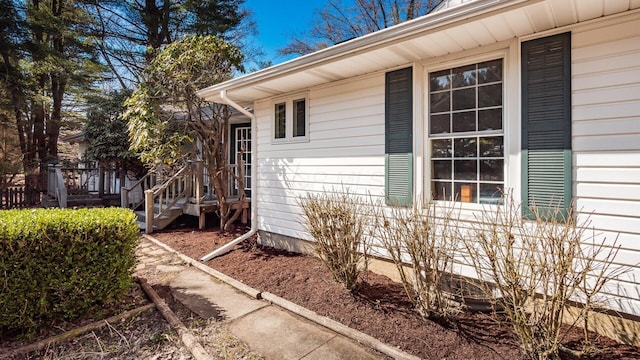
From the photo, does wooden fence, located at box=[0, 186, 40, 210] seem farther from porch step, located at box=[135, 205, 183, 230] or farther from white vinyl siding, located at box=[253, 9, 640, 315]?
white vinyl siding, located at box=[253, 9, 640, 315]

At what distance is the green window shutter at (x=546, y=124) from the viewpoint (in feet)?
9.55

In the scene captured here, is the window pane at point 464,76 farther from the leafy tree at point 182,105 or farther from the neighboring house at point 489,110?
the leafy tree at point 182,105

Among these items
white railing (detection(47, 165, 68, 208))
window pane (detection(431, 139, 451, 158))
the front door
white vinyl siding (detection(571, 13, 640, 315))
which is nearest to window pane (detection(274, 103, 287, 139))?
window pane (detection(431, 139, 451, 158))

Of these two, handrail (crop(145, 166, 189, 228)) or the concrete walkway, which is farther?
handrail (crop(145, 166, 189, 228))

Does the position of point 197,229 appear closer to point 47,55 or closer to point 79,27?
point 47,55

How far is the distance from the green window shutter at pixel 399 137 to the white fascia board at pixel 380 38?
0.75m

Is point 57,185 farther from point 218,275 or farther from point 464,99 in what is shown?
point 464,99

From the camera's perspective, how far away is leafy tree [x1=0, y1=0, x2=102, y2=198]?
35.3 feet

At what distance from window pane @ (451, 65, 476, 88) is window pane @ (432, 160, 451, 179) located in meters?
0.91

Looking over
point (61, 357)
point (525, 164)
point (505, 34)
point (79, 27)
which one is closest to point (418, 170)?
point (525, 164)

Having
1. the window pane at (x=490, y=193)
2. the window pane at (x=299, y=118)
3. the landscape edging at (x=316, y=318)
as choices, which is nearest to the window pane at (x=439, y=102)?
the window pane at (x=490, y=193)

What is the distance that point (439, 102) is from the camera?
12.6 ft

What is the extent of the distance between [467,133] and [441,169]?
0.52 meters

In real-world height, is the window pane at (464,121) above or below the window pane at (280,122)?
below
